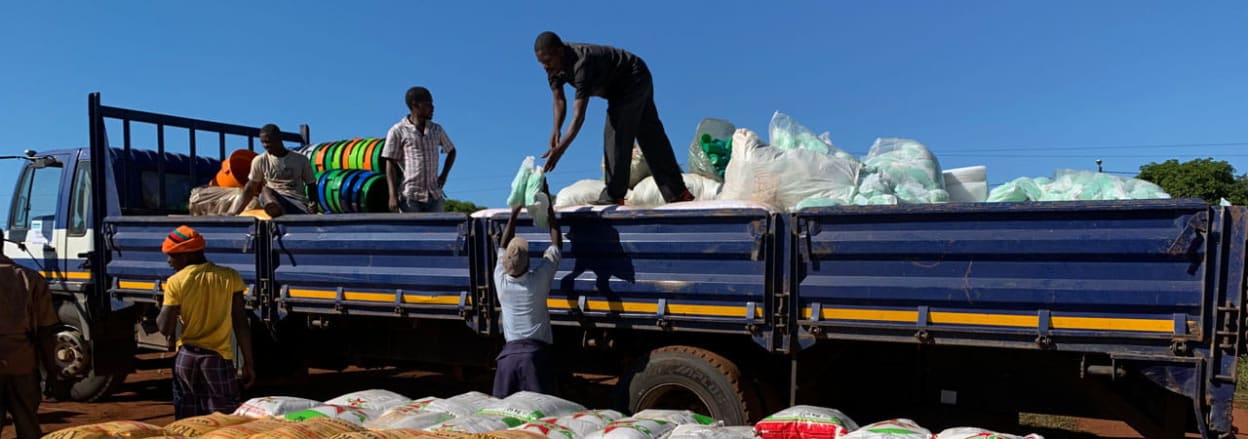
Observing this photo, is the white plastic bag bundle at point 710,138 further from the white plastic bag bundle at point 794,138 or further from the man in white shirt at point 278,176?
the man in white shirt at point 278,176

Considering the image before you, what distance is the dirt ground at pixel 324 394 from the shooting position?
6.48 metres

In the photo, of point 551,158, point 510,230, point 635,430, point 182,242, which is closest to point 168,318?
point 182,242

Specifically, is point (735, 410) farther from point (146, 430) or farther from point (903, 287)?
point (146, 430)

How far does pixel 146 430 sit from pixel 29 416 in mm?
2241

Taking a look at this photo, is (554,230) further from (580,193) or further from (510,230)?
(580,193)

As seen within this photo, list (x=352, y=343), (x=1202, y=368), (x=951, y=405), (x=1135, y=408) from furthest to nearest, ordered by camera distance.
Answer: (x=352, y=343)
(x=951, y=405)
(x=1135, y=408)
(x=1202, y=368)

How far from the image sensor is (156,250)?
686 cm

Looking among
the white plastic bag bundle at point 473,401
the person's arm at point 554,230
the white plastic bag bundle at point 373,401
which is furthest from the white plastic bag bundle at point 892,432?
the person's arm at point 554,230

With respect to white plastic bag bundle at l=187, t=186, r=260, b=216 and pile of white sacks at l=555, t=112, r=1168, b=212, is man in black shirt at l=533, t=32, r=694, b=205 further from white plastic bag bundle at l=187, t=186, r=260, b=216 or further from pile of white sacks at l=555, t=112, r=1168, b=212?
white plastic bag bundle at l=187, t=186, r=260, b=216

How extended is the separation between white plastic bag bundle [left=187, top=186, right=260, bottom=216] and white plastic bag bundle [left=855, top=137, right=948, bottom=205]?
4712 millimetres

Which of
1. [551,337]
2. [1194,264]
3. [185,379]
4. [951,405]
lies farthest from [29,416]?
[1194,264]

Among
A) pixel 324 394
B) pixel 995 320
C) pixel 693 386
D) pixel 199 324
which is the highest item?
pixel 995 320

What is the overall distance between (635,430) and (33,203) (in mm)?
6992

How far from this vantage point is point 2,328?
4.93 m
